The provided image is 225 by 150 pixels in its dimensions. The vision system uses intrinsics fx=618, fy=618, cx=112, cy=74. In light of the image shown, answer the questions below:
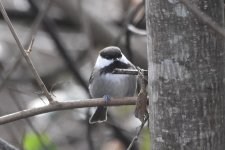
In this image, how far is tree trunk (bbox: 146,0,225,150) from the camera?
172 centimetres

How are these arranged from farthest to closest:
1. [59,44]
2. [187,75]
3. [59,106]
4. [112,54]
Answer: [59,44] < [112,54] < [59,106] < [187,75]

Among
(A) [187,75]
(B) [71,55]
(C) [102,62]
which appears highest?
(A) [187,75]

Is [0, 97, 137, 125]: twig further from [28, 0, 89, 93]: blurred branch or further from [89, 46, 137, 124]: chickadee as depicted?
[28, 0, 89, 93]: blurred branch

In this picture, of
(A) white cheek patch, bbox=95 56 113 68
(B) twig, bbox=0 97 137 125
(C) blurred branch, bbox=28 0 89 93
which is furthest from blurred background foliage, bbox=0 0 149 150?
(B) twig, bbox=0 97 137 125

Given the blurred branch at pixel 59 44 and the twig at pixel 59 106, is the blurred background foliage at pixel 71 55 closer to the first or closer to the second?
the blurred branch at pixel 59 44

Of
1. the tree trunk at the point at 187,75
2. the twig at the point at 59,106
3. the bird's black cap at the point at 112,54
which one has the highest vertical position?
the tree trunk at the point at 187,75

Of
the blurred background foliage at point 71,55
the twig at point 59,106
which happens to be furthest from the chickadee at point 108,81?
the twig at point 59,106

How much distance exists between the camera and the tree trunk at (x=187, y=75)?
1723mm

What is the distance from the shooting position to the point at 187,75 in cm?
174

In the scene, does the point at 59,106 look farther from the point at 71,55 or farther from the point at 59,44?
the point at 71,55

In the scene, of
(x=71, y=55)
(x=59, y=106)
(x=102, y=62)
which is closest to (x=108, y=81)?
(x=102, y=62)

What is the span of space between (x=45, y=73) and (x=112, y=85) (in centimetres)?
172

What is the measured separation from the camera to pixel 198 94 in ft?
5.71

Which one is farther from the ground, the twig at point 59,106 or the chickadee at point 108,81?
the twig at point 59,106
